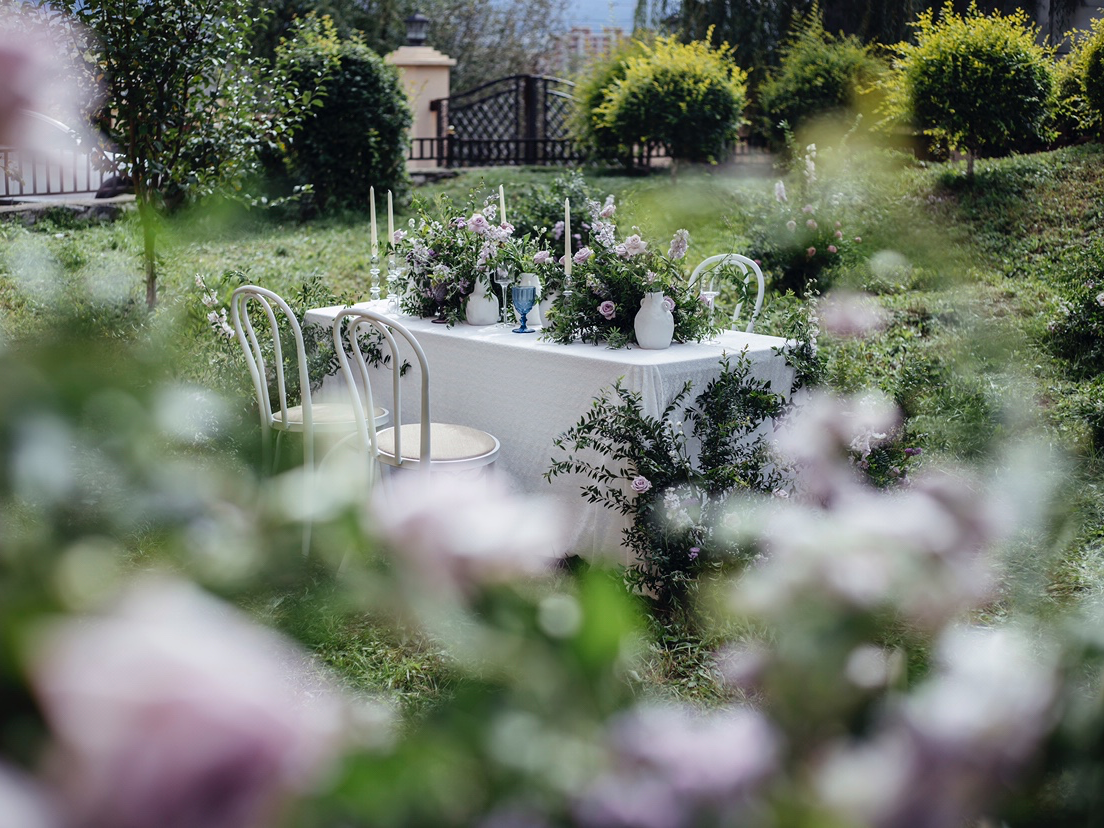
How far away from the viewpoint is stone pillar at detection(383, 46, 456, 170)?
11703 mm

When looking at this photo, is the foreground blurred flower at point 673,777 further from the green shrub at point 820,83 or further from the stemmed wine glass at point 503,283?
the green shrub at point 820,83

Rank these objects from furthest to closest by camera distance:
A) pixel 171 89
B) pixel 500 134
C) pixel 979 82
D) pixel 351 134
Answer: pixel 500 134 → pixel 351 134 → pixel 979 82 → pixel 171 89

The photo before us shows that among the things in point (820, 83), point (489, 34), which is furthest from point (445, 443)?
point (489, 34)

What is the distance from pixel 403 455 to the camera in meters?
3.18

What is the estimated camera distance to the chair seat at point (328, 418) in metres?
3.54

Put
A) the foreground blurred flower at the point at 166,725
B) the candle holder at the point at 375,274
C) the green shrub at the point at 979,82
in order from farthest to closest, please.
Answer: the green shrub at the point at 979,82 < the candle holder at the point at 375,274 < the foreground blurred flower at the point at 166,725

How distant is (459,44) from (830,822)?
18.4 metres

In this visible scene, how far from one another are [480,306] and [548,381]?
56 centimetres

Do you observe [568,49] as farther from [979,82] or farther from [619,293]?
[619,293]

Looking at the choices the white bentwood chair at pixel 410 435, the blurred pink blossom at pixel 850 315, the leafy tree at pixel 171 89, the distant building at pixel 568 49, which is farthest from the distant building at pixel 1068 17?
the white bentwood chair at pixel 410 435

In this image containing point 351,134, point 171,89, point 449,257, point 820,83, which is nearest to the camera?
point 449,257

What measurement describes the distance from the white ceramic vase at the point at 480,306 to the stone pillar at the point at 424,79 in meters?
8.31

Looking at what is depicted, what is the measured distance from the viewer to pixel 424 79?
11867 millimetres

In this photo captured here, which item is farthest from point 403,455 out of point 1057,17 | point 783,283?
point 1057,17
